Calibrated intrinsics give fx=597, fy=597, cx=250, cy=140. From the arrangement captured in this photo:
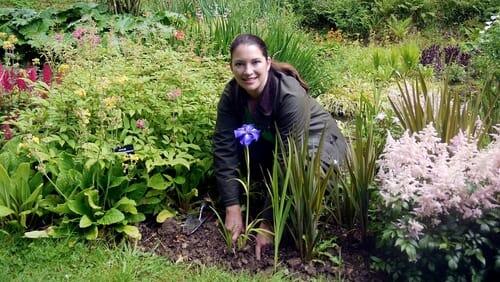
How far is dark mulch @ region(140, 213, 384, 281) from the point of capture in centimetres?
325

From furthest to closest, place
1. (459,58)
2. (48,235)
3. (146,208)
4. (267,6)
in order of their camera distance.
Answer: (267,6) < (459,58) < (146,208) < (48,235)

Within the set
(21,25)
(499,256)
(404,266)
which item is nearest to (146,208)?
(404,266)

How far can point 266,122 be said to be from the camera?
145 inches

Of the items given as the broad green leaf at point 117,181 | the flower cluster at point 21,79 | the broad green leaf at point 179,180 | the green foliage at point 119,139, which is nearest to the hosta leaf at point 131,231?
the green foliage at point 119,139

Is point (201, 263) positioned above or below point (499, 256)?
below

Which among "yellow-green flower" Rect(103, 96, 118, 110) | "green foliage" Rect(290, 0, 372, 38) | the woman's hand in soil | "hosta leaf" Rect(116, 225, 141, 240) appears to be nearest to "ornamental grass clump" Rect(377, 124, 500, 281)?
the woman's hand in soil

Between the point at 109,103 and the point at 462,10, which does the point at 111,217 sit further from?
the point at 462,10

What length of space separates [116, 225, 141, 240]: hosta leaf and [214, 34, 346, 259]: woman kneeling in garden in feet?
1.73

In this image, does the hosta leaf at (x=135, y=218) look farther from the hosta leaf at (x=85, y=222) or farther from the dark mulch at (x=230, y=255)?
the hosta leaf at (x=85, y=222)

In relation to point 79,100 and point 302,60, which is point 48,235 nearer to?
point 79,100

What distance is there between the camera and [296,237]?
3.37 m

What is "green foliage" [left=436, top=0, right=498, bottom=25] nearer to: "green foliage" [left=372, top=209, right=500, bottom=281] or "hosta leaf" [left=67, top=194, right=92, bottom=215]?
"green foliage" [left=372, top=209, right=500, bottom=281]

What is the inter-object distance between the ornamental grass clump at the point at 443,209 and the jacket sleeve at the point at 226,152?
41.1 inches

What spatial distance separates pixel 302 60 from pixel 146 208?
2.48 metres
